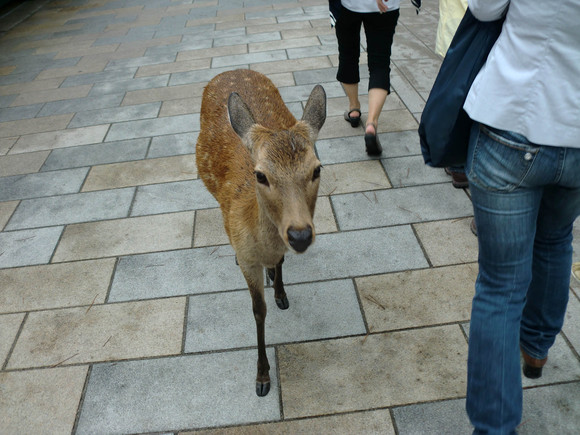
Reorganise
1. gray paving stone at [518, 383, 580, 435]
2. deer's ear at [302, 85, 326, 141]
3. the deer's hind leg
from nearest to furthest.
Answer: gray paving stone at [518, 383, 580, 435], deer's ear at [302, 85, 326, 141], the deer's hind leg

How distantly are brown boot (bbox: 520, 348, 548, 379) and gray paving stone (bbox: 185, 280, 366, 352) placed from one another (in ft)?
2.98

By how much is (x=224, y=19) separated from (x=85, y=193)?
594cm

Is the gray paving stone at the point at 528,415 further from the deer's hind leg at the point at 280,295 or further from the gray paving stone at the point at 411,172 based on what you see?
the gray paving stone at the point at 411,172

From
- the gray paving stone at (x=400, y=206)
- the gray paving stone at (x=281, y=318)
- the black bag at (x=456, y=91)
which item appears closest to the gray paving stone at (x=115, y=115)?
the gray paving stone at (x=400, y=206)

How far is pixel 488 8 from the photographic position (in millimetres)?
1554

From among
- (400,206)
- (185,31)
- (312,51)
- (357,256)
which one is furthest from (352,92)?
(185,31)

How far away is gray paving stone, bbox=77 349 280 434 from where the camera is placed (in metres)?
2.56

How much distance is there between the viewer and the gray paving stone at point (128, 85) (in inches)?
262

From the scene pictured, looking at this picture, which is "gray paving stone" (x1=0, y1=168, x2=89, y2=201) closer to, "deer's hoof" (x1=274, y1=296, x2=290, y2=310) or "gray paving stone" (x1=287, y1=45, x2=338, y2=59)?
"deer's hoof" (x1=274, y1=296, x2=290, y2=310)

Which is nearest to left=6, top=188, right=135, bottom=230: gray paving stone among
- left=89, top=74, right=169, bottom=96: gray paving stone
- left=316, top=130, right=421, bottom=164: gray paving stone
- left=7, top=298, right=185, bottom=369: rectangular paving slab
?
left=7, top=298, right=185, bottom=369: rectangular paving slab

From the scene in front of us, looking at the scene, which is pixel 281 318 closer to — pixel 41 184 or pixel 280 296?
pixel 280 296

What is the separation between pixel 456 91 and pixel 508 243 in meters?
0.59

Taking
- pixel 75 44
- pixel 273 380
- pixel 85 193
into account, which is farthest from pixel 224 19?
pixel 273 380

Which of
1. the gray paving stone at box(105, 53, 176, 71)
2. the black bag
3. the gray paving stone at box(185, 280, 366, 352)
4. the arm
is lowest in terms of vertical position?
the gray paving stone at box(185, 280, 366, 352)
